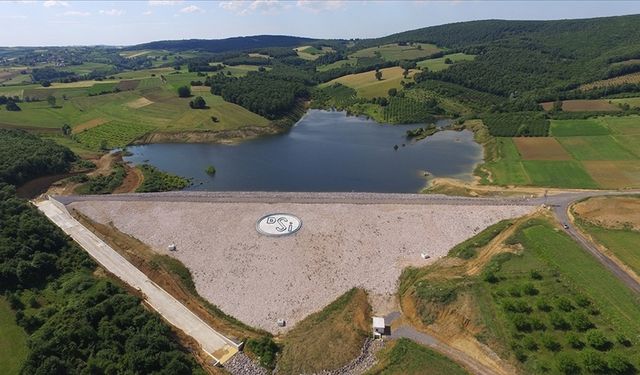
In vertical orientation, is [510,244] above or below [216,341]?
above

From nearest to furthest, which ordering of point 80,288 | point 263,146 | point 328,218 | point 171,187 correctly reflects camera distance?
point 80,288 → point 328,218 → point 171,187 → point 263,146

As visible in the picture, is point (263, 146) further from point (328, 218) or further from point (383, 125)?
point (328, 218)

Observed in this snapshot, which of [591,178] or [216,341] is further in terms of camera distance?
[591,178]

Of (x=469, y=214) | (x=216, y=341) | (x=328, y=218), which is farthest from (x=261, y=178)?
(x=216, y=341)

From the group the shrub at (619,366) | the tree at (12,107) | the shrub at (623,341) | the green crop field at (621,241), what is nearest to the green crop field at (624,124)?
the green crop field at (621,241)

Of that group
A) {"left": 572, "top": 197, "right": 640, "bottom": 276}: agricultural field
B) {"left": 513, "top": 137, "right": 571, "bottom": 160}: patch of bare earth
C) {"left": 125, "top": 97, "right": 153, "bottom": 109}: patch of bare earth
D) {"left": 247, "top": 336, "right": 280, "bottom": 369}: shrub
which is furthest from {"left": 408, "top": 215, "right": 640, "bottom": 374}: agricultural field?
{"left": 125, "top": 97, "right": 153, "bottom": 109}: patch of bare earth

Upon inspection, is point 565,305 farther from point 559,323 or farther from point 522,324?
point 522,324

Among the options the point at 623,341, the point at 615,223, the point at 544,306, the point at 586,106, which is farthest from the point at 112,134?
the point at 586,106

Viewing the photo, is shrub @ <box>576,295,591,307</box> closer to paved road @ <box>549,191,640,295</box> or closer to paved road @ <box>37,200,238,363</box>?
paved road @ <box>549,191,640,295</box>
